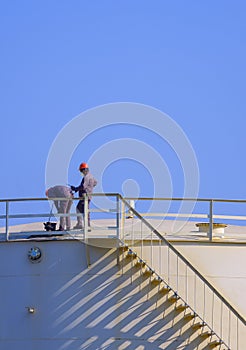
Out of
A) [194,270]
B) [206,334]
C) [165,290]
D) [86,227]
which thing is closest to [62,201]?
[86,227]

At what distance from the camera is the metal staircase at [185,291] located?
27.7m

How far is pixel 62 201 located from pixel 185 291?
3.77m

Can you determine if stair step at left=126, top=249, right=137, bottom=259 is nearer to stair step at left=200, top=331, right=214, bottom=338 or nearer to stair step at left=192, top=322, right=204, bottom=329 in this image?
stair step at left=192, top=322, right=204, bottom=329

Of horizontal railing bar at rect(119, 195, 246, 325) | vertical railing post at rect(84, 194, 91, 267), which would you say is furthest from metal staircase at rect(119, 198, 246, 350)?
vertical railing post at rect(84, 194, 91, 267)

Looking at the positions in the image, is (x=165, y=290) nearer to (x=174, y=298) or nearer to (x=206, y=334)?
(x=174, y=298)

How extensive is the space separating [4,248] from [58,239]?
1.32m

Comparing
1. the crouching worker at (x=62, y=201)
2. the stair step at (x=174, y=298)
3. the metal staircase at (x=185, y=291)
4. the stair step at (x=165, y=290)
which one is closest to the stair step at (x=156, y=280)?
the metal staircase at (x=185, y=291)

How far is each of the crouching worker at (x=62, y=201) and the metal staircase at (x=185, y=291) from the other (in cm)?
156

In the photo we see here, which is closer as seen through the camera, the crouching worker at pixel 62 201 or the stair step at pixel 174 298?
the stair step at pixel 174 298

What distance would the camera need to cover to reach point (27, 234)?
1170 inches

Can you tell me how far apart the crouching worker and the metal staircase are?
1562 mm

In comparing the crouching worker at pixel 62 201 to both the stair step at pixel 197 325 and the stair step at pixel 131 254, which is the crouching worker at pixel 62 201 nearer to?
the stair step at pixel 131 254

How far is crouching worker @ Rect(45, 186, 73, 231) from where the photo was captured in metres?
29.2

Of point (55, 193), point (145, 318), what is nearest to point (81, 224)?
point (55, 193)
